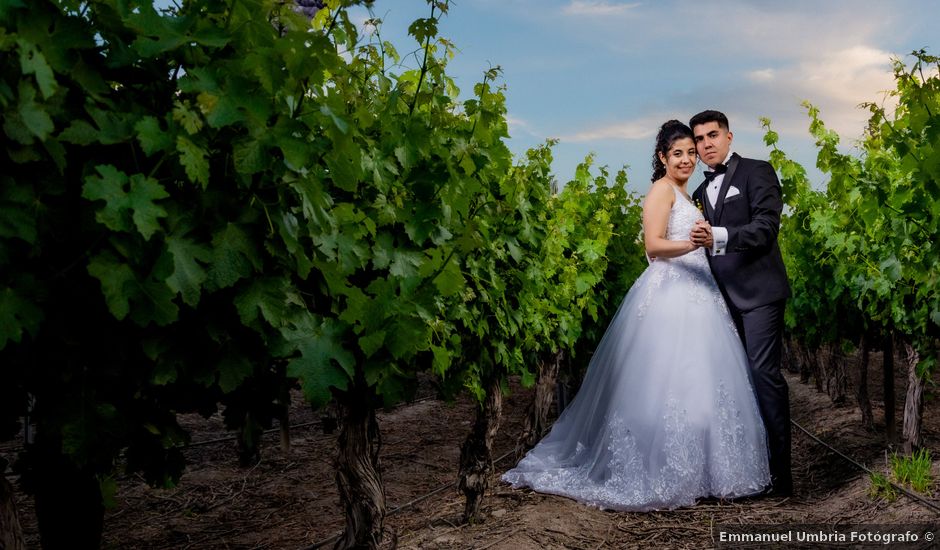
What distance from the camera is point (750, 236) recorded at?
5418mm

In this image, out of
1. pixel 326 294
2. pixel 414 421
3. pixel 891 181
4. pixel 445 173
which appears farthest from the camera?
pixel 414 421

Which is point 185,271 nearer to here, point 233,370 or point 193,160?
point 193,160

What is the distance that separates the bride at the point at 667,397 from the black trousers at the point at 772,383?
0.25ft

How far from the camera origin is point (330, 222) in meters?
2.59

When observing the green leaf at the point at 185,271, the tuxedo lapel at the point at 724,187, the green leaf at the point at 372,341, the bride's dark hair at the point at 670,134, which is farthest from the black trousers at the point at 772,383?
the green leaf at the point at 185,271

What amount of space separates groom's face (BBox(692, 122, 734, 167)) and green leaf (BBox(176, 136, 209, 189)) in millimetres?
4447

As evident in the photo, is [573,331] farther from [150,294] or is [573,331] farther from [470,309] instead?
[150,294]

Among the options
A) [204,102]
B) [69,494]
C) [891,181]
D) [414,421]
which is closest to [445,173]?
[204,102]

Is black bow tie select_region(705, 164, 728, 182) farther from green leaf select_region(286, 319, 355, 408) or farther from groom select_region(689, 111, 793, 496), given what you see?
green leaf select_region(286, 319, 355, 408)

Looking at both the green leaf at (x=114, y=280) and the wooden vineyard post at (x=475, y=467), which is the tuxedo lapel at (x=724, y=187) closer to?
the wooden vineyard post at (x=475, y=467)

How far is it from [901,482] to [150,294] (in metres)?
5.47

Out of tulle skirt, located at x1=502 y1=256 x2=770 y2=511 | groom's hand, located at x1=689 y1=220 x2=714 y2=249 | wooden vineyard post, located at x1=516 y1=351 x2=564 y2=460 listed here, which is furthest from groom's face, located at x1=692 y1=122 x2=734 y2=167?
wooden vineyard post, located at x1=516 y1=351 x2=564 y2=460

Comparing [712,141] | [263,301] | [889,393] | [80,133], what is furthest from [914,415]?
[80,133]

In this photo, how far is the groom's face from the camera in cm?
577
